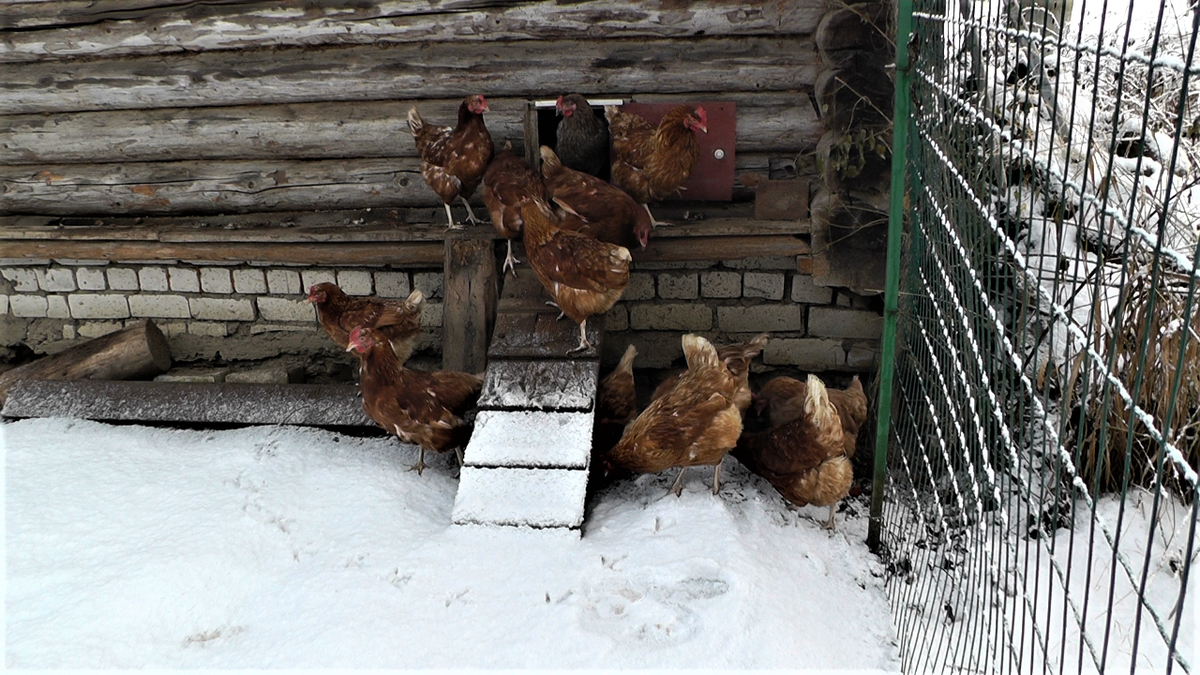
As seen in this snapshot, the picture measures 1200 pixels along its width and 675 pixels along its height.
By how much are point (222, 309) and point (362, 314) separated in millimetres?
1662

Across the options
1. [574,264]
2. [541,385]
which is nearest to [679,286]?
[574,264]

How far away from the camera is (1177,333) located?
118 inches

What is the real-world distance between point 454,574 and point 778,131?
283 cm

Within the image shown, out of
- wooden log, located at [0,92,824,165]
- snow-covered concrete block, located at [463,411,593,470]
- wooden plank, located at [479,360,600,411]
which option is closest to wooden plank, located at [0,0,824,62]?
wooden log, located at [0,92,824,165]

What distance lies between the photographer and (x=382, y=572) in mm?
3223

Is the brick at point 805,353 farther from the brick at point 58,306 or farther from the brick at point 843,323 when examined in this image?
the brick at point 58,306

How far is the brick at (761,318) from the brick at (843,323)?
0.28 ft

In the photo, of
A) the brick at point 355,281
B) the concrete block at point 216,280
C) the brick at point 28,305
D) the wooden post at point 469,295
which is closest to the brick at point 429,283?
the brick at point 355,281

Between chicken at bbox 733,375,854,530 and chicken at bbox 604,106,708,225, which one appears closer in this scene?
chicken at bbox 733,375,854,530

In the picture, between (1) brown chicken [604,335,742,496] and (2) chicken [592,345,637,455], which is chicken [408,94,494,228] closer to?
(2) chicken [592,345,637,455]

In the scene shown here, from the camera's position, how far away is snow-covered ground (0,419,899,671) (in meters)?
2.83

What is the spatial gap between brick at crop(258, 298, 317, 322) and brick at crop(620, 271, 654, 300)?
6.46ft

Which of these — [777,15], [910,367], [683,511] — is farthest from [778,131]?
[683,511]

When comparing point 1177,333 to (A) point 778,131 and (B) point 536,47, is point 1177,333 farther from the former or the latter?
(B) point 536,47
